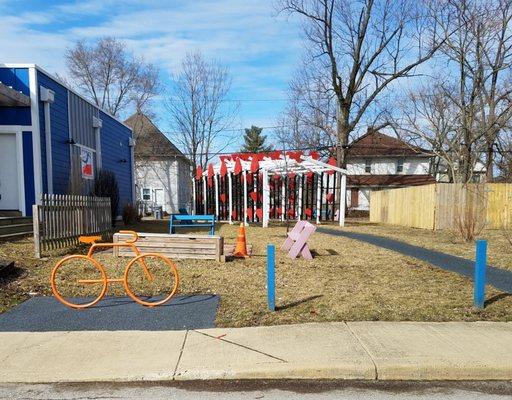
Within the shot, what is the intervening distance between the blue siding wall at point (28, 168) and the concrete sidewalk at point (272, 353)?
8561 millimetres

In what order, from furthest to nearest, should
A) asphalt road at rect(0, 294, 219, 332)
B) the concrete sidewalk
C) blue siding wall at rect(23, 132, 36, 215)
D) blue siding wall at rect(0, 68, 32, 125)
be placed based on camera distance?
blue siding wall at rect(23, 132, 36, 215) < blue siding wall at rect(0, 68, 32, 125) < asphalt road at rect(0, 294, 219, 332) < the concrete sidewalk

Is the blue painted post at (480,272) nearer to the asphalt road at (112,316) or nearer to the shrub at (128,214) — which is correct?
the asphalt road at (112,316)

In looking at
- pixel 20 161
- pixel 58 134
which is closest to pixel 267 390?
pixel 20 161

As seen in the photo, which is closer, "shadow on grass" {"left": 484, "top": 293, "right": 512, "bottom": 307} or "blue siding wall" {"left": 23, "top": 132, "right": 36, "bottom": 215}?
"shadow on grass" {"left": 484, "top": 293, "right": 512, "bottom": 307}

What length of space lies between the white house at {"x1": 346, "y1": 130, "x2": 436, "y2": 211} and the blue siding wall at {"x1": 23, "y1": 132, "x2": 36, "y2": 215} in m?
34.2

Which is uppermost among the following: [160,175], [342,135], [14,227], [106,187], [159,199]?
[342,135]

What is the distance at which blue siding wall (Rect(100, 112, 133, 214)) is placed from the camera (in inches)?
755

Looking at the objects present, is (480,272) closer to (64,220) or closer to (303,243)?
(303,243)

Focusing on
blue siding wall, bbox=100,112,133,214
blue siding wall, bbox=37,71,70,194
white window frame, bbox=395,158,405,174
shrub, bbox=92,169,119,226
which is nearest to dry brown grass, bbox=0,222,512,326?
blue siding wall, bbox=37,71,70,194

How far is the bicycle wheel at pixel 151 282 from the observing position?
612cm

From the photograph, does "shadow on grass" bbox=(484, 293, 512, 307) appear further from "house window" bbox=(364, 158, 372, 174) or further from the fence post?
"house window" bbox=(364, 158, 372, 174)

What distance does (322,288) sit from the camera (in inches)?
276

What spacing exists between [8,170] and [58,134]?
207cm

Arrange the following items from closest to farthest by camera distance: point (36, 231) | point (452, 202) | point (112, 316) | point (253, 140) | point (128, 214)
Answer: point (112, 316) < point (36, 231) < point (452, 202) < point (128, 214) < point (253, 140)
